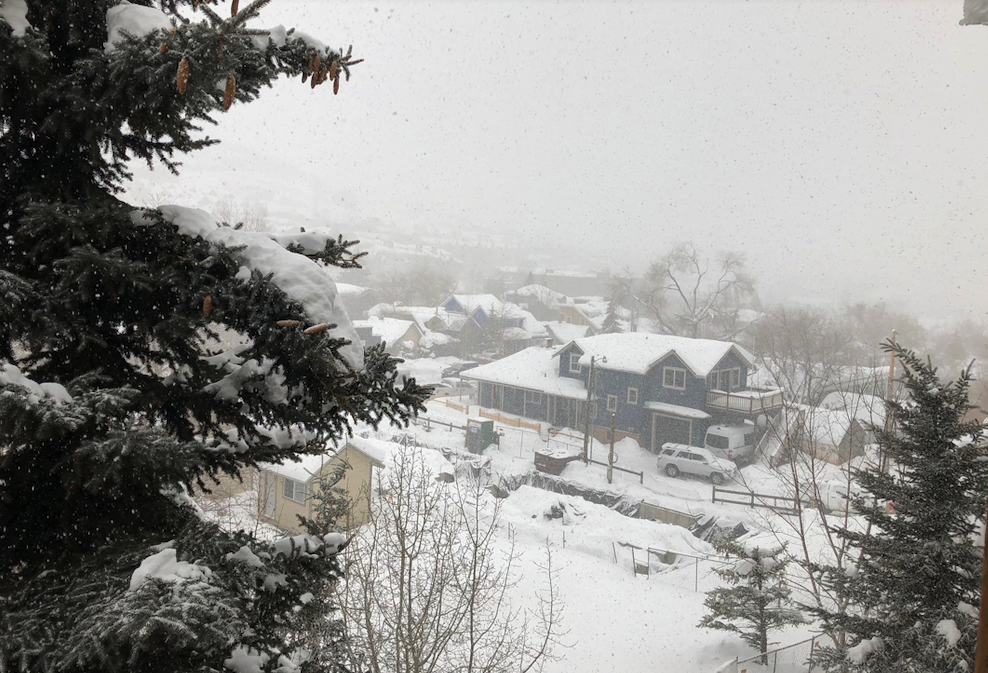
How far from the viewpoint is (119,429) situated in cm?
152

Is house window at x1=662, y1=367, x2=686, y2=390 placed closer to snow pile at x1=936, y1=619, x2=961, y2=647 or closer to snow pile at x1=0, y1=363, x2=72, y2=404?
snow pile at x1=936, y1=619, x2=961, y2=647

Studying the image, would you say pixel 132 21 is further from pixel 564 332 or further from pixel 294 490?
pixel 564 332

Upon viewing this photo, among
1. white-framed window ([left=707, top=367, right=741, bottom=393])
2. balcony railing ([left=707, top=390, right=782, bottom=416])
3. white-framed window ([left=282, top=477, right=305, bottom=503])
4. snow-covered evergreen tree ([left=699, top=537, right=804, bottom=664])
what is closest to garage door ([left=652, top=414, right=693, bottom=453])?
balcony railing ([left=707, top=390, right=782, bottom=416])

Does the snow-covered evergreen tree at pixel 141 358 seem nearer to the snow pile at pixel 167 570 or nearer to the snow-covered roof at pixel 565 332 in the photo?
the snow pile at pixel 167 570

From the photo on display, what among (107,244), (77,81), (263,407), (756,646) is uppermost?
(77,81)

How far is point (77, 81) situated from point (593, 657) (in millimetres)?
10497

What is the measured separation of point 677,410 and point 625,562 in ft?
35.1

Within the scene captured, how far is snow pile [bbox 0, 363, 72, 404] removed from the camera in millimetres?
1452

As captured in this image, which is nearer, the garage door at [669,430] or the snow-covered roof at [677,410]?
the snow-covered roof at [677,410]

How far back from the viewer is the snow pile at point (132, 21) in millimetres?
1828

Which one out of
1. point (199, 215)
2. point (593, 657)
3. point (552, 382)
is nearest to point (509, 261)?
point (552, 382)

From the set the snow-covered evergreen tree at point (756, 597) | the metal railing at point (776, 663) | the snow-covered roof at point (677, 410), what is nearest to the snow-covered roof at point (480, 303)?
the snow-covered roof at point (677, 410)

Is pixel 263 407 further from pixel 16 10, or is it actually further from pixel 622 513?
pixel 622 513

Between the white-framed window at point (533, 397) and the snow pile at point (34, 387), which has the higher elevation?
the snow pile at point (34, 387)
